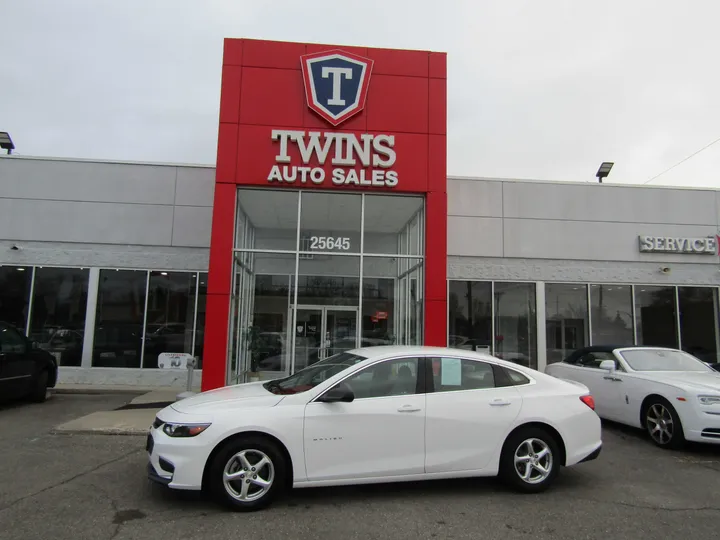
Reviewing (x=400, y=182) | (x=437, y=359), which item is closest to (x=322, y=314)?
(x=400, y=182)

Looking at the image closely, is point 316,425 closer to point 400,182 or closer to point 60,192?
point 400,182

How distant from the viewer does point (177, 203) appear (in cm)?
1380

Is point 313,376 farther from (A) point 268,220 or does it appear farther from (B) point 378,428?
(A) point 268,220

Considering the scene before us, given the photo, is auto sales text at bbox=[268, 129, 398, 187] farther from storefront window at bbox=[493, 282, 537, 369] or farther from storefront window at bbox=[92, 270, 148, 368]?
storefront window at bbox=[92, 270, 148, 368]

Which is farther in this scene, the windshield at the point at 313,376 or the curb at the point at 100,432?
the curb at the point at 100,432

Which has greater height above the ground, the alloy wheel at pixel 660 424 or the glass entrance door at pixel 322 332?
the glass entrance door at pixel 322 332

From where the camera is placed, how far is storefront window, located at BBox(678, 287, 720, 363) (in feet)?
47.9

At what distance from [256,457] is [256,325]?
7605 mm

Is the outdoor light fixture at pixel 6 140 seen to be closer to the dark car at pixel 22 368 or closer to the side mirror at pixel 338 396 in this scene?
the dark car at pixel 22 368

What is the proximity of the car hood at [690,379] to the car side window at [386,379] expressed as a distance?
4403mm

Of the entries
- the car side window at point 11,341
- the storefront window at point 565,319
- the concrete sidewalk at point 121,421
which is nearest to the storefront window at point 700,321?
the storefront window at point 565,319

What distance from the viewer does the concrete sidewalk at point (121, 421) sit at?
25.3 feet

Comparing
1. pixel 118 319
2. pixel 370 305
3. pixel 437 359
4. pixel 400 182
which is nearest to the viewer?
pixel 437 359

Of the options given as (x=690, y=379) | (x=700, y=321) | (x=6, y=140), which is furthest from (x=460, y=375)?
(x=6, y=140)
